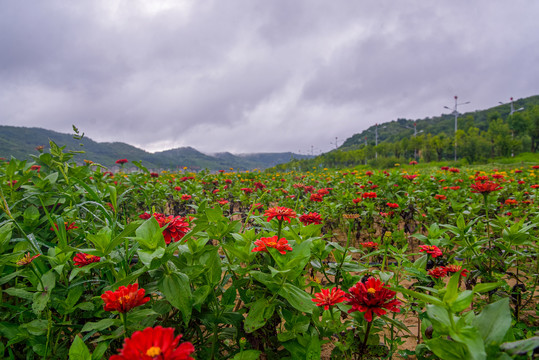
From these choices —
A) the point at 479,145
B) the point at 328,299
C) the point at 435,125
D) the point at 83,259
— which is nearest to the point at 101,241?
the point at 83,259

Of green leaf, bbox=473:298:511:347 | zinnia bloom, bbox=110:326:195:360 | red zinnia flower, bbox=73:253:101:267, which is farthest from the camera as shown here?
red zinnia flower, bbox=73:253:101:267

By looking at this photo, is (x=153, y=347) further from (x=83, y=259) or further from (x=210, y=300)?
(x=83, y=259)

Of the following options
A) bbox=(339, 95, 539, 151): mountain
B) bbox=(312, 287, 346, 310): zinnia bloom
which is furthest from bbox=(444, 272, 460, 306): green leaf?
bbox=(339, 95, 539, 151): mountain

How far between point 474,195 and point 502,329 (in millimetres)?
4416

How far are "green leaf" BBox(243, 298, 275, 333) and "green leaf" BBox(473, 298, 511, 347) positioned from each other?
64cm

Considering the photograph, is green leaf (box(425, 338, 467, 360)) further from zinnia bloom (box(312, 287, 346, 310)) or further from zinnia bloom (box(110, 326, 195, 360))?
zinnia bloom (box(110, 326, 195, 360))

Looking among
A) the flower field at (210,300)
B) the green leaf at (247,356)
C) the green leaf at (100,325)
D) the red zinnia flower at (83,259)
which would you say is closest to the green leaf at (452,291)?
the flower field at (210,300)

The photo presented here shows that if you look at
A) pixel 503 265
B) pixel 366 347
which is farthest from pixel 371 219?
pixel 366 347

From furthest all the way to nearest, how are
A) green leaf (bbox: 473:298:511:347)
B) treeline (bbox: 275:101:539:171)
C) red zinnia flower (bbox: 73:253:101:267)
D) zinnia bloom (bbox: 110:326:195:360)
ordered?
treeline (bbox: 275:101:539:171), red zinnia flower (bbox: 73:253:101:267), green leaf (bbox: 473:298:511:347), zinnia bloom (bbox: 110:326:195:360)

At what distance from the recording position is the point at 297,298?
928mm

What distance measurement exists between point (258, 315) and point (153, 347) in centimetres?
49

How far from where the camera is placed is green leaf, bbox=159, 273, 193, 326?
2.81 ft

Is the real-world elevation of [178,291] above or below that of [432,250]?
above

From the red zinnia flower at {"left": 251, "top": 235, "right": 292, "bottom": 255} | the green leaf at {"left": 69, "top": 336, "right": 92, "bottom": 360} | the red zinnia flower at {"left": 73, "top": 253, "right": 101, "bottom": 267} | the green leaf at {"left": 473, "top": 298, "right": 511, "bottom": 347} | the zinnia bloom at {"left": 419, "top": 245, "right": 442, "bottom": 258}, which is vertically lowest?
the green leaf at {"left": 69, "top": 336, "right": 92, "bottom": 360}
